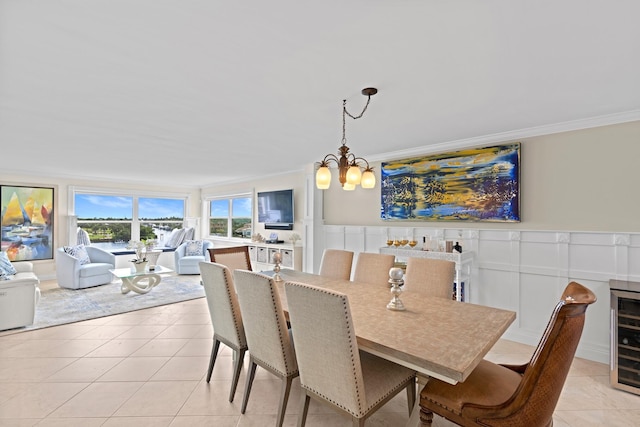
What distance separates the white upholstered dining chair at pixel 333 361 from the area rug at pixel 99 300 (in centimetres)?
383

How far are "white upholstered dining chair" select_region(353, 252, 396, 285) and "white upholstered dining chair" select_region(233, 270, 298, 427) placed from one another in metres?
1.27

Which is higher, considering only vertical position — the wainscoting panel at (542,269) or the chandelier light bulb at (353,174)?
the chandelier light bulb at (353,174)

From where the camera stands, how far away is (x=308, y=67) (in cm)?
195

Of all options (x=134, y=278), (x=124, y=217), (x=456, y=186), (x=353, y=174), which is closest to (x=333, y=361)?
(x=353, y=174)

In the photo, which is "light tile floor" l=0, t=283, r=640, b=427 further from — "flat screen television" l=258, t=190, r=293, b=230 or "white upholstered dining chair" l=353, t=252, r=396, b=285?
"flat screen television" l=258, t=190, r=293, b=230

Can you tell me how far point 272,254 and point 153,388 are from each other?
3729 millimetres

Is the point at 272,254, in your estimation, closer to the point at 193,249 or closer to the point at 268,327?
the point at 193,249

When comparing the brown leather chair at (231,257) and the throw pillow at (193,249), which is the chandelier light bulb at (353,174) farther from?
the throw pillow at (193,249)

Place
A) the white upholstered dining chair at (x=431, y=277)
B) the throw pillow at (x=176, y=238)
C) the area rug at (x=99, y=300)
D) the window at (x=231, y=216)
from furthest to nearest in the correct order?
the throw pillow at (x=176, y=238)
the window at (x=231, y=216)
the area rug at (x=99, y=300)
the white upholstered dining chair at (x=431, y=277)

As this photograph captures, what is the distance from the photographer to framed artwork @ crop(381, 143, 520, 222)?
11.2 feet

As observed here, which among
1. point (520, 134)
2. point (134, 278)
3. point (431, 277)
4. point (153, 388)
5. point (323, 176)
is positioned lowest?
point (153, 388)

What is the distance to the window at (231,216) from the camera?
7.41m

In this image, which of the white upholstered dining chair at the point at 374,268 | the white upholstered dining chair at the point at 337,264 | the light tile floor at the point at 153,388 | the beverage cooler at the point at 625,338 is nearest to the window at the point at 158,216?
the light tile floor at the point at 153,388

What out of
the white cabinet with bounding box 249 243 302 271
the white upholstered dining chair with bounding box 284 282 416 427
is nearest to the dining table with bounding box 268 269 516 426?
the white upholstered dining chair with bounding box 284 282 416 427
